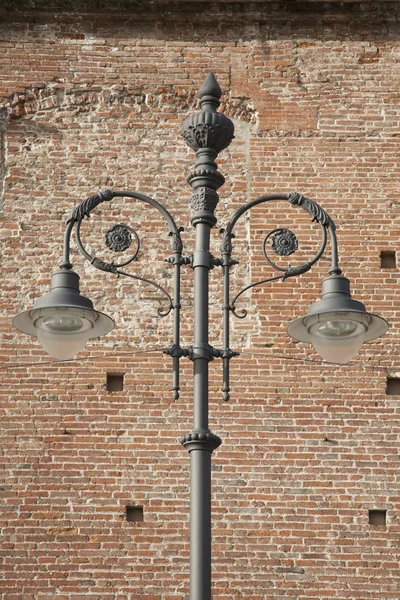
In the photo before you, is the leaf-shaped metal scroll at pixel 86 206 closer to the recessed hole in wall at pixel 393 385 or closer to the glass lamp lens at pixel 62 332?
the glass lamp lens at pixel 62 332

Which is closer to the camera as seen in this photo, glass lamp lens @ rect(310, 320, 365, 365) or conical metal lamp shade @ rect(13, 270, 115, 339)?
conical metal lamp shade @ rect(13, 270, 115, 339)

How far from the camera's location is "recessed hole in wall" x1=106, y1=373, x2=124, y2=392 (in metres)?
11.1

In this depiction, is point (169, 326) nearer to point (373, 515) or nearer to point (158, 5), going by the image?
point (373, 515)

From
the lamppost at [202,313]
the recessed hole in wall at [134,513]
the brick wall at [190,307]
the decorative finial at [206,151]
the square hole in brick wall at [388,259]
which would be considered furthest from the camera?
the square hole in brick wall at [388,259]

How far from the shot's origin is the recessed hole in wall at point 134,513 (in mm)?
10594

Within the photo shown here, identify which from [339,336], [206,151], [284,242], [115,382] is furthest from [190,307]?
[339,336]

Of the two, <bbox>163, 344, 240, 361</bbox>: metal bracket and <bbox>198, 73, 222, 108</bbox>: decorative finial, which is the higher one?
<bbox>198, 73, 222, 108</bbox>: decorative finial

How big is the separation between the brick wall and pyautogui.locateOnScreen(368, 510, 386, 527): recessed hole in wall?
0.07m

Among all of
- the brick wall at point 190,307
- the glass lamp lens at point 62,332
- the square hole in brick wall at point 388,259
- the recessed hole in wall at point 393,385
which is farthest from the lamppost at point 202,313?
the square hole in brick wall at point 388,259

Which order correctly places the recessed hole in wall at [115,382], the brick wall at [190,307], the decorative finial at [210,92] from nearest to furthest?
the decorative finial at [210,92] → the brick wall at [190,307] → the recessed hole in wall at [115,382]

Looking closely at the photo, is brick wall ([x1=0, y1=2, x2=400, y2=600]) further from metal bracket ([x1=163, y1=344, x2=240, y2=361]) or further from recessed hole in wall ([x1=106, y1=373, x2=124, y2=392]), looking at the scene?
metal bracket ([x1=163, y1=344, x2=240, y2=361])

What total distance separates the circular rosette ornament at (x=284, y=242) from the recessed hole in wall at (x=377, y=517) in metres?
3.83

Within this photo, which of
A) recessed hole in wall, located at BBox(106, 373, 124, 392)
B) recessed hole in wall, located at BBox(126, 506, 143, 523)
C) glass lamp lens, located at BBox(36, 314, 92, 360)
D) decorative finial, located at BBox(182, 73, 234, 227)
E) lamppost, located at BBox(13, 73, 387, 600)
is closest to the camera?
lamppost, located at BBox(13, 73, 387, 600)

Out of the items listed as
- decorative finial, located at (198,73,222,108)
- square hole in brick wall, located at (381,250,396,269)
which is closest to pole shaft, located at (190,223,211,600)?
decorative finial, located at (198,73,222,108)
